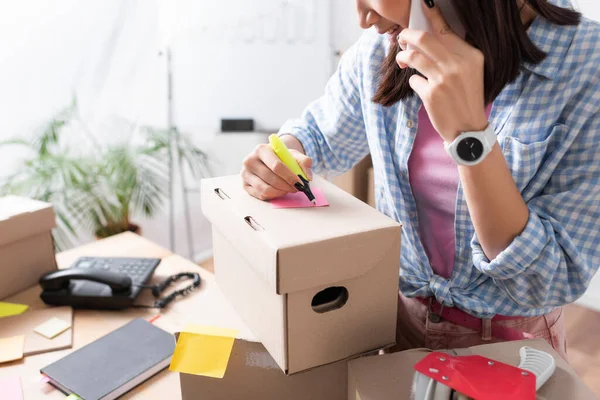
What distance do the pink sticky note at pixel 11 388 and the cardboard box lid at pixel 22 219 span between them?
0.33 m

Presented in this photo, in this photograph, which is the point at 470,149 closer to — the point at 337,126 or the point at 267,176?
the point at 267,176

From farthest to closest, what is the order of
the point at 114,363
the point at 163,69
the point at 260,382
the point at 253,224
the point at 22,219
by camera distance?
the point at 163,69 < the point at 22,219 < the point at 114,363 < the point at 260,382 < the point at 253,224

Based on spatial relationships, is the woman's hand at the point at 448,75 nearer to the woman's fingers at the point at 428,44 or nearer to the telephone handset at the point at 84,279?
the woman's fingers at the point at 428,44

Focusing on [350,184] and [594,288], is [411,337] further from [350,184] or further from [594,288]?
[594,288]

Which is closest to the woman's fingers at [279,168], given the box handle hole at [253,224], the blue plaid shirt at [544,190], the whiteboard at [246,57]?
the box handle hole at [253,224]

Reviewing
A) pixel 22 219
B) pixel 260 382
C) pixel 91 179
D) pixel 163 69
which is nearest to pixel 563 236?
pixel 260 382

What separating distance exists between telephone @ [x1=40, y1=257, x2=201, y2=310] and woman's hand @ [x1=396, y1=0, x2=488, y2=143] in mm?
707

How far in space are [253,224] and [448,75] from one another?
30 cm

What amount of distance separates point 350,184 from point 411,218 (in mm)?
1738

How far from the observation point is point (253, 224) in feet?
2.06

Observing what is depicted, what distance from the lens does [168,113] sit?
2.44 meters

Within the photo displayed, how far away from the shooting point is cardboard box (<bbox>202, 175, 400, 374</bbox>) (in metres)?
0.57

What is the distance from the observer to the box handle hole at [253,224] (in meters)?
0.61

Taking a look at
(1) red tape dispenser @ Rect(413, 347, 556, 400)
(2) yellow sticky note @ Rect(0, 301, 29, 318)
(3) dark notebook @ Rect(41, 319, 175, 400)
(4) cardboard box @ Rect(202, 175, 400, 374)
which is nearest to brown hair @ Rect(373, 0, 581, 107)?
(4) cardboard box @ Rect(202, 175, 400, 374)
